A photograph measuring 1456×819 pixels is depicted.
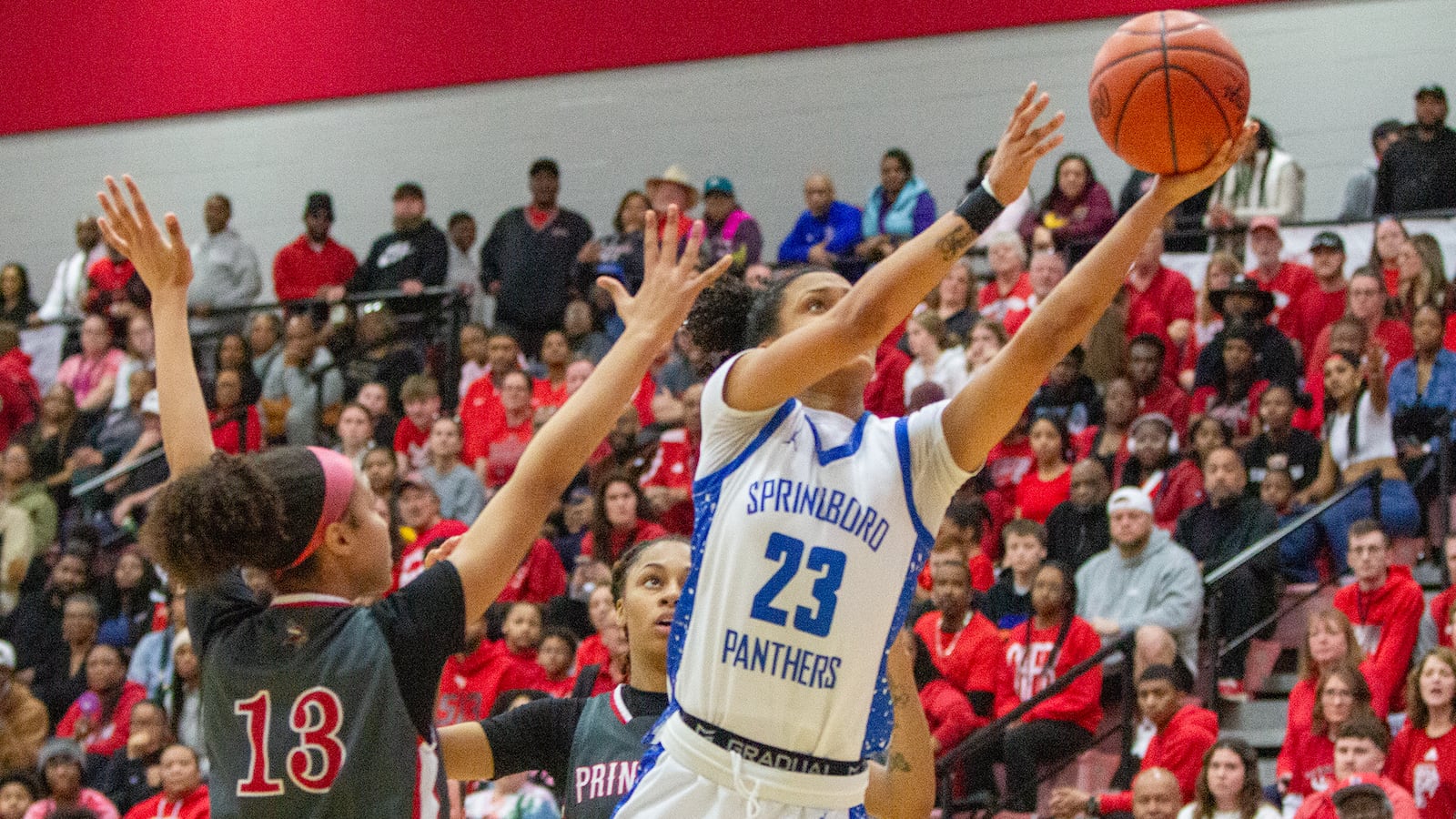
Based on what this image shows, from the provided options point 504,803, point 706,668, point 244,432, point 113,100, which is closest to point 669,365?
point 244,432

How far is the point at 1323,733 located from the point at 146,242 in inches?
233

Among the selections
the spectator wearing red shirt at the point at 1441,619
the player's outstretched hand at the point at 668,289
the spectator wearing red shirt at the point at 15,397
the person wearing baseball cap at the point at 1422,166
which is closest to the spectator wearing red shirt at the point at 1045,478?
the spectator wearing red shirt at the point at 1441,619

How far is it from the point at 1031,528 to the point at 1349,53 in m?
5.77

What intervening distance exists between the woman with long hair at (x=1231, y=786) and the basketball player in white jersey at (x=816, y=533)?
13.4 feet

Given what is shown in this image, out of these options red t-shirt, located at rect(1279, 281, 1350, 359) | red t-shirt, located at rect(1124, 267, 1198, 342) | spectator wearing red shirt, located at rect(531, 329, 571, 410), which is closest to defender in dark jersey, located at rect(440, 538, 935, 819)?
red t-shirt, located at rect(1124, 267, 1198, 342)

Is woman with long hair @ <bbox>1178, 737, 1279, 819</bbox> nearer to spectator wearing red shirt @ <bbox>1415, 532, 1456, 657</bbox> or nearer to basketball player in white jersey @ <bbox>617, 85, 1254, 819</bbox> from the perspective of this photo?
spectator wearing red shirt @ <bbox>1415, 532, 1456, 657</bbox>

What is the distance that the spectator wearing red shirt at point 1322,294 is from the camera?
10.6 meters

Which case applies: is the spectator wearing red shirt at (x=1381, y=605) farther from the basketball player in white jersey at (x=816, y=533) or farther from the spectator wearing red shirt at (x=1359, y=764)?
the basketball player in white jersey at (x=816, y=533)

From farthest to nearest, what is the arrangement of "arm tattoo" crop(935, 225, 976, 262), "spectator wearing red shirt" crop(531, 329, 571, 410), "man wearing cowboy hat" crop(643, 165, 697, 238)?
1. "man wearing cowboy hat" crop(643, 165, 697, 238)
2. "spectator wearing red shirt" crop(531, 329, 571, 410)
3. "arm tattoo" crop(935, 225, 976, 262)

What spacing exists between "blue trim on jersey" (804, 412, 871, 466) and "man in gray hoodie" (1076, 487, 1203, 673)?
198 inches

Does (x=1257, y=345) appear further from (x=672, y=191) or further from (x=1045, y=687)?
(x=672, y=191)

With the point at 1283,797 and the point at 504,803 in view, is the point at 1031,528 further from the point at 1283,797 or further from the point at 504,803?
the point at 504,803

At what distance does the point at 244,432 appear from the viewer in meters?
12.8

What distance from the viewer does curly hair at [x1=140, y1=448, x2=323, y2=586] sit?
2.81 meters
